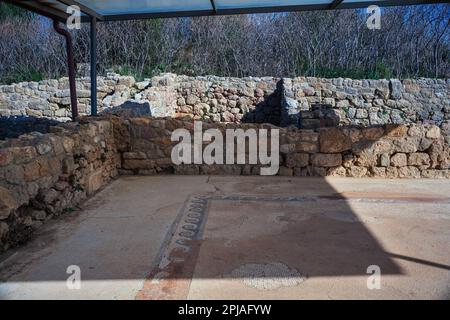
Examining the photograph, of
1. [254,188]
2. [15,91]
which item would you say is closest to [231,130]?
[254,188]

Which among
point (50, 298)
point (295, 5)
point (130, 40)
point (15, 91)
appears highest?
point (130, 40)

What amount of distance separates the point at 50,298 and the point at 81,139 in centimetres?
254

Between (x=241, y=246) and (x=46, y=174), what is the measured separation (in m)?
1.98

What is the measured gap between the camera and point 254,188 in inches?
189

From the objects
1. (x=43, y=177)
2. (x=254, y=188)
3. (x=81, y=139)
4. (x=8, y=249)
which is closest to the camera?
(x=8, y=249)

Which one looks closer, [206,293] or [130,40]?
[206,293]

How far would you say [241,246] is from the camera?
9.66 ft

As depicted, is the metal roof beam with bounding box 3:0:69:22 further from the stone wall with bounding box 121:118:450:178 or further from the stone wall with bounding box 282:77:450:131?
the stone wall with bounding box 282:77:450:131

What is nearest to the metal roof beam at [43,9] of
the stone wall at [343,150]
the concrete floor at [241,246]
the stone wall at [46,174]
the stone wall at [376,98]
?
the stone wall at [46,174]

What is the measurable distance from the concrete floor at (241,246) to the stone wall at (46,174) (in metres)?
0.16

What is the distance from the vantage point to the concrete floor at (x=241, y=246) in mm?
2309

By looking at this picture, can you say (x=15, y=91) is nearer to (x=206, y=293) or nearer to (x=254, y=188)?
(x=254, y=188)

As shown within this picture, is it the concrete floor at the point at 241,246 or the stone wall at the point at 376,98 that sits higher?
the stone wall at the point at 376,98

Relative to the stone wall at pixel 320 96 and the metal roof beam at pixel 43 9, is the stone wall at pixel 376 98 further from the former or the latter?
the metal roof beam at pixel 43 9
